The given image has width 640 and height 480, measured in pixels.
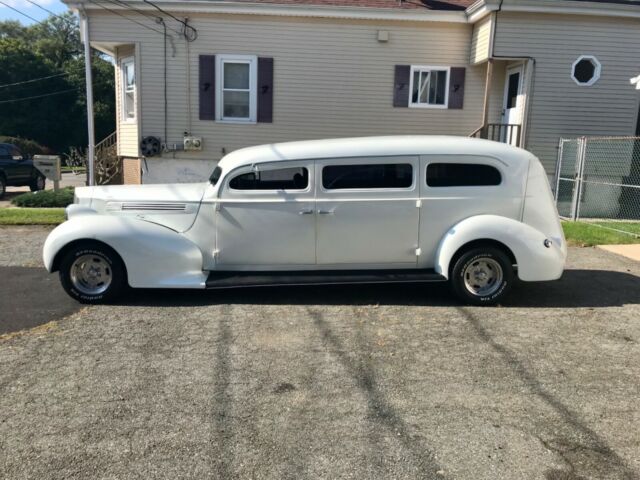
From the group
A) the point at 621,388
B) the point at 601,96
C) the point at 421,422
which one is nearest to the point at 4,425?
the point at 421,422

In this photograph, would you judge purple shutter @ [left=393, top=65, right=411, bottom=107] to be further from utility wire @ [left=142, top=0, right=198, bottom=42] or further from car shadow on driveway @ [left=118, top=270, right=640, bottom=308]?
car shadow on driveway @ [left=118, top=270, right=640, bottom=308]

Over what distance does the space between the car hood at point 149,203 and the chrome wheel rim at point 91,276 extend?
589 millimetres

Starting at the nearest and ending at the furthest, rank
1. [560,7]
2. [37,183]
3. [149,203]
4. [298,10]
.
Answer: [149,203] < [560,7] < [298,10] < [37,183]

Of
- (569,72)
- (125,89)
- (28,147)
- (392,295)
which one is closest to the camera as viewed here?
(392,295)

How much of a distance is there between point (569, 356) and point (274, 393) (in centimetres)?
256

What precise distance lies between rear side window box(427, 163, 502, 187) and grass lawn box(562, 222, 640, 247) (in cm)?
437

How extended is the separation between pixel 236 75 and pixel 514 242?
963cm

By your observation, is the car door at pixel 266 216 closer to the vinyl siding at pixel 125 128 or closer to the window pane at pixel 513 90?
the vinyl siding at pixel 125 128

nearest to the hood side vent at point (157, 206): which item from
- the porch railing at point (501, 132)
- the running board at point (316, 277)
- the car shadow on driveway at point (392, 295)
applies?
the running board at point (316, 277)

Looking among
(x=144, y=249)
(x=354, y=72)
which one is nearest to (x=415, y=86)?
(x=354, y=72)

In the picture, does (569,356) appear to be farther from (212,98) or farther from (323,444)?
(212,98)

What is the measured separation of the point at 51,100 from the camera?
48.1 metres

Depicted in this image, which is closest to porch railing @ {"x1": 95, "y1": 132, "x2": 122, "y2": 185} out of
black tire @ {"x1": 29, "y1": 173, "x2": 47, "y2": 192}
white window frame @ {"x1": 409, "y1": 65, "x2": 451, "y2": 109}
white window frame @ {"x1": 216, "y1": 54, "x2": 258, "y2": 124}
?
white window frame @ {"x1": 216, "y1": 54, "x2": 258, "y2": 124}

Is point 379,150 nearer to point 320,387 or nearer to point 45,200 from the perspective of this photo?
point 320,387
